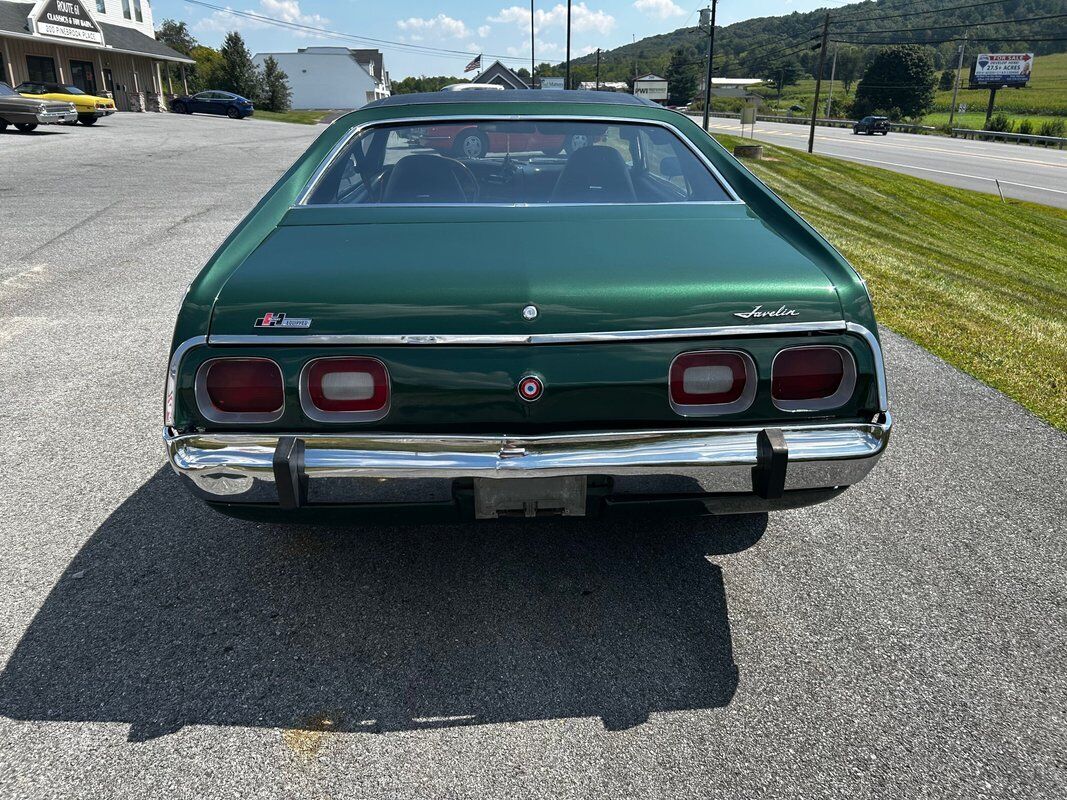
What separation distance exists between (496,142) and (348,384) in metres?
1.97

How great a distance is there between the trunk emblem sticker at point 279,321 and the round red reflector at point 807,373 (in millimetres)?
1316

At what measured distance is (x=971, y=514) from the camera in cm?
339

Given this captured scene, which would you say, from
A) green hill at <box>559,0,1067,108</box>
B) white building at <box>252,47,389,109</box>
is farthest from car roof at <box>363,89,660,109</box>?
green hill at <box>559,0,1067,108</box>

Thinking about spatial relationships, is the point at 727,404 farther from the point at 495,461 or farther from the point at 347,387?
the point at 347,387

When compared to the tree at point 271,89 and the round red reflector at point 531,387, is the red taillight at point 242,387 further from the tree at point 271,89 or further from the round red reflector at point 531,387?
the tree at point 271,89

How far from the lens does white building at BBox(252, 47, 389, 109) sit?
Result: 252ft

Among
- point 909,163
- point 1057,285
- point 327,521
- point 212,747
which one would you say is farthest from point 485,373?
point 909,163

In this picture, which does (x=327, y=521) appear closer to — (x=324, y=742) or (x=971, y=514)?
(x=324, y=742)

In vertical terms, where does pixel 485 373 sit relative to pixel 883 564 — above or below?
above

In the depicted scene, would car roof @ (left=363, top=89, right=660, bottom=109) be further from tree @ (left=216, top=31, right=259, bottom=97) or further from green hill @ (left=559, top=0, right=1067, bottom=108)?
green hill @ (left=559, top=0, right=1067, bottom=108)

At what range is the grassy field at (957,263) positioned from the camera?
220 inches

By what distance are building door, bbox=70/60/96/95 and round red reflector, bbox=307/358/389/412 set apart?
40.7 meters

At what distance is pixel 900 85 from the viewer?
8669cm

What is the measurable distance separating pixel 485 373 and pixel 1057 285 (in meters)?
11.9
